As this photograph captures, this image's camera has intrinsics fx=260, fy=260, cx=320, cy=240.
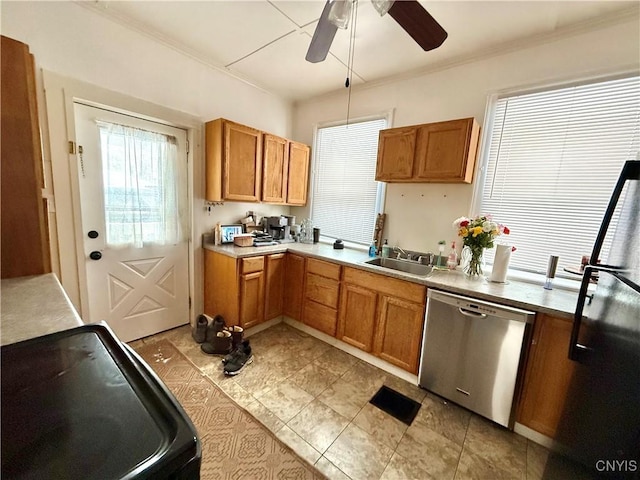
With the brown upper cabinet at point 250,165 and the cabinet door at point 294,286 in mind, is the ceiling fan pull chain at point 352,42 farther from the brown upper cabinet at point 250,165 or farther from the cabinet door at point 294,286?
the cabinet door at point 294,286

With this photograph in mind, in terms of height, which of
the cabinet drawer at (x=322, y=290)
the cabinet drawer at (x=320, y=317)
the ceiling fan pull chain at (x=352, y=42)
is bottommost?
the cabinet drawer at (x=320, y=317)

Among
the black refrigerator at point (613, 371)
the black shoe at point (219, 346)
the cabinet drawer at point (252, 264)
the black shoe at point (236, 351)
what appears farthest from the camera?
the cabinet drawer at point (252, 264)

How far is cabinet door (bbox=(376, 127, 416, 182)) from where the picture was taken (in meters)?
2.37

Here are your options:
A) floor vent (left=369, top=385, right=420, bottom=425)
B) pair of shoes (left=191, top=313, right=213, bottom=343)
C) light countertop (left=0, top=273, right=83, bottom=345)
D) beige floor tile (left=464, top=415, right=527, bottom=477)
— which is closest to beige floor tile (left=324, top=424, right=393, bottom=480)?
floor vent (left=369, top=385, right=420, bottom=425)

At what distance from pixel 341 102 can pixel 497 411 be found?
10.6 ft

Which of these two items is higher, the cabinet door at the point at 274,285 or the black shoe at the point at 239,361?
the cabinet door at the point at 274,285

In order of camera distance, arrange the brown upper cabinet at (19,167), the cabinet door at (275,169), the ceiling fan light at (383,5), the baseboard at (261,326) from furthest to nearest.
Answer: the cabinet door at (275,169) < the baseboard at (261,326) < the ceiling fan light at (383,5) < the brown upper cabinet at (19,167)

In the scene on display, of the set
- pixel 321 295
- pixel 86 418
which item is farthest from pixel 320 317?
pixel 86 418

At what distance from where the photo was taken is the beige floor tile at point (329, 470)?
4.50ft

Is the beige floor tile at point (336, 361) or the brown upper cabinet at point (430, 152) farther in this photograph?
the beige floor tile at point (336, 361)

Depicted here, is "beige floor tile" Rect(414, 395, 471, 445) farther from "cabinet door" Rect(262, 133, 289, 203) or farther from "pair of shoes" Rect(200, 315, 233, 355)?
"cabinet door" Rect(262, 133, 289, 203)

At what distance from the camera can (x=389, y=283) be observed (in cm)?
216

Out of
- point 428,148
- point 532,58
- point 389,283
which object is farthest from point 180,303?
point 532,58

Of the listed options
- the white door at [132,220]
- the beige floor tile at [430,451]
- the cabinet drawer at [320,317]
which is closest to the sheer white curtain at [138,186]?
the white door at [132,220]
